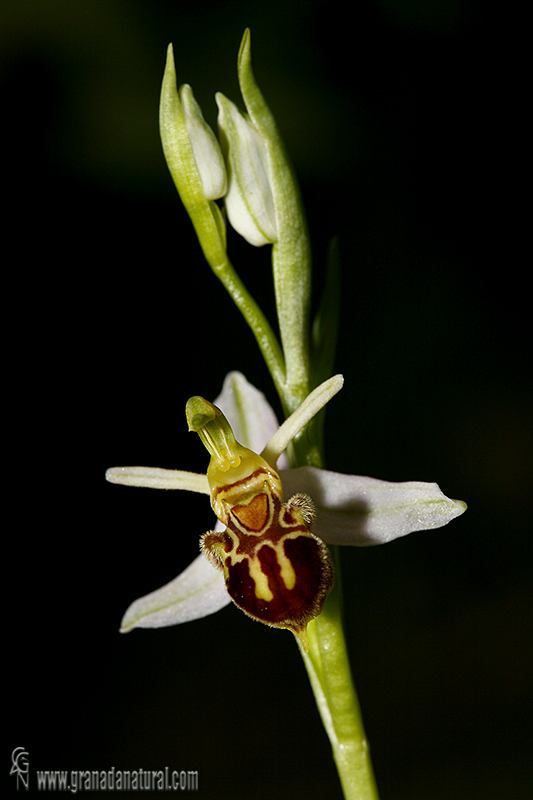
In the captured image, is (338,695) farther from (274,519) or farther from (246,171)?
(246,171)

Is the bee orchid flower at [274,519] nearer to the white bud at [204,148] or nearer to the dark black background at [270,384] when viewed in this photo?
the white bud at [204,148]

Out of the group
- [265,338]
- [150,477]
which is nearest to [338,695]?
[150,477]

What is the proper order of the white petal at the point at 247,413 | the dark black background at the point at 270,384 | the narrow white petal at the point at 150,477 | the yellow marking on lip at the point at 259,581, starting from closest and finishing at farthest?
the yellow marking on lip at the point at 259,581
the narrow white petal at the point at 150,477
the white petal at the point at 247,413
the dark black background at the point at 270,384

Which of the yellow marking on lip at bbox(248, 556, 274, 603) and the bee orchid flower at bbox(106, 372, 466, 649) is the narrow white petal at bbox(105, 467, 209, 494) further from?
the yellow marking on lip at bbox(248, 556, 274, 603)

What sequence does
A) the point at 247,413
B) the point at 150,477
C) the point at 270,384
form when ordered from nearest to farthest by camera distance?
1. the point at 150,477
2. the point at 247,413
3. the point at 270,384

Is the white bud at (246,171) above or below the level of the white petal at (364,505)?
above

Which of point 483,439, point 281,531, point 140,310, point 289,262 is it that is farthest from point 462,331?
point 281,531

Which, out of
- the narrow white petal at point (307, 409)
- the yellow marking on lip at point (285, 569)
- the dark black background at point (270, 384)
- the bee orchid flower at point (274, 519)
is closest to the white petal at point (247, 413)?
the bee orchid flower at point (274, 519)
